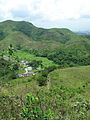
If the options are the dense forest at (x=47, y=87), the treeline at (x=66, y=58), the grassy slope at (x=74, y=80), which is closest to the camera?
the dense forest at (x=47, y=87)

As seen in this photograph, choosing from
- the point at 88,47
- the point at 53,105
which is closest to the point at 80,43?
the point at 88,47

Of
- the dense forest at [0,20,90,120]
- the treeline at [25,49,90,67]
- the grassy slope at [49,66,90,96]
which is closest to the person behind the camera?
the dense forest at [0,20,90,120]

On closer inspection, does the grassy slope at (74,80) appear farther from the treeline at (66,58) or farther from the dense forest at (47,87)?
the treeline at (66,58)

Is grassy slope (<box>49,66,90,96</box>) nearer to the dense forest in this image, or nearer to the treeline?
the dense forest

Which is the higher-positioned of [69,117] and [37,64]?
[69,117]

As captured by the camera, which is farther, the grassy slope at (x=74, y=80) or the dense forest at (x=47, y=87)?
the grassy slope at (x=74, y=80)

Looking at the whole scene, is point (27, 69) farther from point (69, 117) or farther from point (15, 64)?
point (69, 117)

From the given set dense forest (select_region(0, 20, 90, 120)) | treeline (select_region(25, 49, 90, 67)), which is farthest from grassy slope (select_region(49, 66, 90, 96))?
treeline (select_region(25, 49, 90, 67))

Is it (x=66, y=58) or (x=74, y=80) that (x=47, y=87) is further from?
(x=66, y=58)

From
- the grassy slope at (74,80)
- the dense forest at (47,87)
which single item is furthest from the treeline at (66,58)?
the grassy slope at (74,80)

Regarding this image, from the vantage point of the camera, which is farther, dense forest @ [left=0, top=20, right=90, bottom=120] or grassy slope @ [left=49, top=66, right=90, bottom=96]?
grassy slope @ [left=49, top=66, right=90, bottom=96]

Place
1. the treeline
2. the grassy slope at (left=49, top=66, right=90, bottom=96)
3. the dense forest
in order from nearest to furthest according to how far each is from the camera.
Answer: the dense forest, the grassy slope at (left=49, top=66, right=90, bottom=96), the treeline
